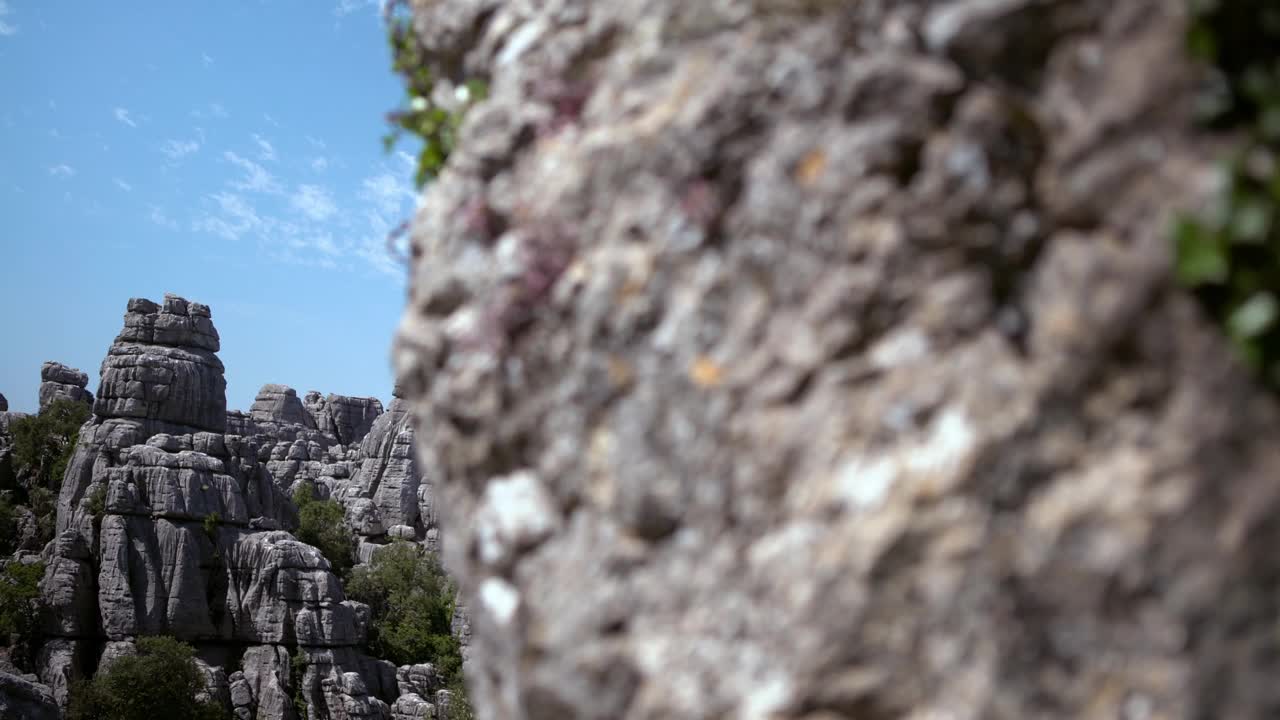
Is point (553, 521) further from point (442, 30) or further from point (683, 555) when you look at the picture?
point (442, 30)

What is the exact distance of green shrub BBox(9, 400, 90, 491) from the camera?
44688 mm

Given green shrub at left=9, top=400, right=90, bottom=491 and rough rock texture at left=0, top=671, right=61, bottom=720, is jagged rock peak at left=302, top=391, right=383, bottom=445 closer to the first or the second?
green shrub at left=9, top=400, right=90, bottom=491

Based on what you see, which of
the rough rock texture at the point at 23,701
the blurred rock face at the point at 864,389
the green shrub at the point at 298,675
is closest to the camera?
the blurred rock face at the point at 864,389

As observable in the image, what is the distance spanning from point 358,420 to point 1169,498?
69.9 m

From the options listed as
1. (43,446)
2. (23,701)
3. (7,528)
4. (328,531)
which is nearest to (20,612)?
(23,701)

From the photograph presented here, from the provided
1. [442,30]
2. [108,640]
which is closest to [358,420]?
[108,640]

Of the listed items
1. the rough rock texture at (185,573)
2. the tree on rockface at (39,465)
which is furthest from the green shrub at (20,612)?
the tree on rockface at (39,465)

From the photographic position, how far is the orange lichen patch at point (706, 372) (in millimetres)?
1938

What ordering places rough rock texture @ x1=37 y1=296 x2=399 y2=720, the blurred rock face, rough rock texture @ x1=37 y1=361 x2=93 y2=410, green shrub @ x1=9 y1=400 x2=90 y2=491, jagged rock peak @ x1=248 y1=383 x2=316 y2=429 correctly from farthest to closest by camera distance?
jagged rock peak @ x1=248 y1=383 x2=316 y2=429
rough rock texture @ x1=37 y1=361 x2=93 y2=410
green shrub @ x1=9 y1=400 x2=90 y2=491
rough rock texture @ x1=37 y1=296 x2=399 y2=720
the blurred rock face

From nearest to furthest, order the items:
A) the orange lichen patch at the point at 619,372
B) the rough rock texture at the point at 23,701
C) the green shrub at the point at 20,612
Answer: the orange lichen patch at the point at 619,372
the rough rock texture at the point at 23,701
the green shrub at the point at 20,612

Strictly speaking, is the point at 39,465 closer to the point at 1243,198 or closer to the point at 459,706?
the point at 459,706

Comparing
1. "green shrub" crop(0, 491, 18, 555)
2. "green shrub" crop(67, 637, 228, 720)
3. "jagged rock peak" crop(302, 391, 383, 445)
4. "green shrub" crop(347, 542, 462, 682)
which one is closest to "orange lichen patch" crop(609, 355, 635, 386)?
"green shrub" crop(67, 637, 228, 720)

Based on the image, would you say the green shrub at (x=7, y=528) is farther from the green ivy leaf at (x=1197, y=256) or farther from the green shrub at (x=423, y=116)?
the green ivy leaf at (x=1197, y=256)

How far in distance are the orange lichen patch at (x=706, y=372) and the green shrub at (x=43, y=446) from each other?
49831 millimetres
